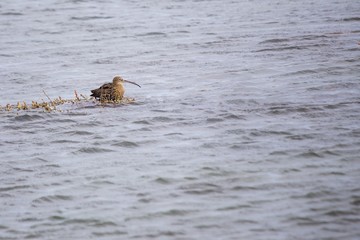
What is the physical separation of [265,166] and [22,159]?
13.5ft

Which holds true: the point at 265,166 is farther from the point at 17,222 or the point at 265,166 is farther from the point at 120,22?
the point at 120,22

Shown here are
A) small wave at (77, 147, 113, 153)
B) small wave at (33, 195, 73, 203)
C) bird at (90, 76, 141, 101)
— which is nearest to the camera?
small wave at (33, 195, 73, 203)

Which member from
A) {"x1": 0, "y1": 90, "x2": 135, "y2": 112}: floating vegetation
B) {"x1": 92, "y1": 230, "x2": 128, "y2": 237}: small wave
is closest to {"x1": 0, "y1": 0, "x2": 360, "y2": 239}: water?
{"x1": 92, "y1": 230, "x2": 128, "y2": 237}: small wave

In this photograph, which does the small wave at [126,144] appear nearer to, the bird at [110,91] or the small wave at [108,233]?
the bird at [110,91]

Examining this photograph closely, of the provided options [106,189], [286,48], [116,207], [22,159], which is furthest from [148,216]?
[286,48]

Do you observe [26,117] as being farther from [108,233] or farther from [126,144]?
[108,233]

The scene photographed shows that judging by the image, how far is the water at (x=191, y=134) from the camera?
→ 9.95 m

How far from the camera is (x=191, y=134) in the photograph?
1368 centimetres

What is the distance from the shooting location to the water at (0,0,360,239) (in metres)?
9.95

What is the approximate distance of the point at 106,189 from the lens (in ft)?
36.6

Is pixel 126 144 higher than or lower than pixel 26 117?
lower

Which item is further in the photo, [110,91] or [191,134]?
[110,91]

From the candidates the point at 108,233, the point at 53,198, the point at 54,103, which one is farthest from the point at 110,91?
the point at 108,233

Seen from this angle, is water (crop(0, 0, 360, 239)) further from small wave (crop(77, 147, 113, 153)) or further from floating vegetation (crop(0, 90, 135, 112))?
floating vegetation (crop(0, 90, 135, 112))
